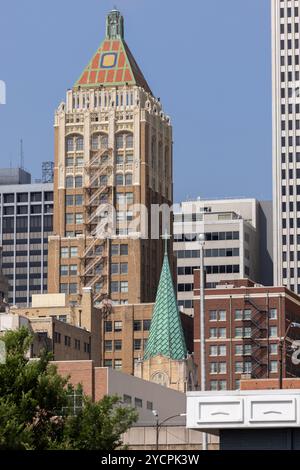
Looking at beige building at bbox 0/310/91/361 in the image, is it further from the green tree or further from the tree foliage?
the tree foliage

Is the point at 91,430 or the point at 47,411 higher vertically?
the point at 47,411

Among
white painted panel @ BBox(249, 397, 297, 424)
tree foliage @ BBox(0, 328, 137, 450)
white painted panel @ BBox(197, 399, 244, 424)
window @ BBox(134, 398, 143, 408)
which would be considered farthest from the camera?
window @ BBox(134, 398, 143, 408)

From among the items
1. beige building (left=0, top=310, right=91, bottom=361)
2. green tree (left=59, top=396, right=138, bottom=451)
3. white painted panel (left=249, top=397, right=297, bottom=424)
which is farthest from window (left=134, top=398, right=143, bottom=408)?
white painted panel (left=249, top=397, right=297, bottom=424)

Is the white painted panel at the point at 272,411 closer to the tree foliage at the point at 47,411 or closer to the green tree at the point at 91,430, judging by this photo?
Result: the tree foliage at the point at 47,411

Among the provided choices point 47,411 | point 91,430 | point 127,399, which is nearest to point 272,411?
point 91,430

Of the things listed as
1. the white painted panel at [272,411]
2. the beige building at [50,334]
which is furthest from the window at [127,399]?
the white painted panel at [272,411]

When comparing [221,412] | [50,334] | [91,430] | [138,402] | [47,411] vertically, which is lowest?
[91,430]

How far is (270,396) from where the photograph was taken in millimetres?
60562

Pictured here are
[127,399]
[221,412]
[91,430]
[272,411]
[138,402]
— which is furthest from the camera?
[138,402]

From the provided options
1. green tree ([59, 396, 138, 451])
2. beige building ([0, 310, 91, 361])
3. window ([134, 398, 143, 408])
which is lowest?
green tree ([59, 396, 138, 451])

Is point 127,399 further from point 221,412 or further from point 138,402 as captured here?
point 221,412

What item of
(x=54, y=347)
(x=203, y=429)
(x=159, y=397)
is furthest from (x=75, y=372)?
(x=203, y=429)
